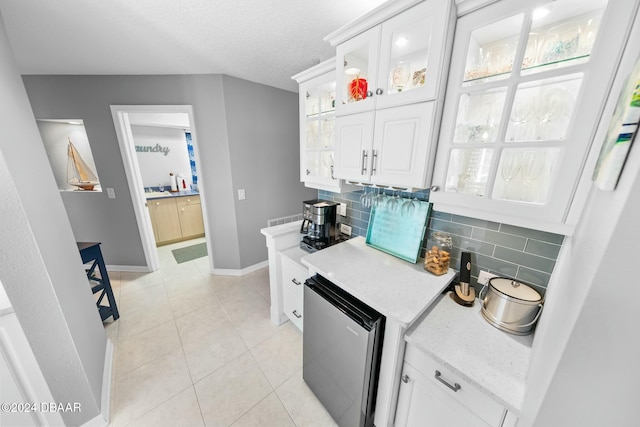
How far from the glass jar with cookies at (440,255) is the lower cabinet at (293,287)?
80cm

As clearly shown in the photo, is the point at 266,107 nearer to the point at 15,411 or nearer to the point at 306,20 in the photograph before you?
the point at 306,20

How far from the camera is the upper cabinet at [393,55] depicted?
2.99 feet

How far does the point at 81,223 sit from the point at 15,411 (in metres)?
2.32

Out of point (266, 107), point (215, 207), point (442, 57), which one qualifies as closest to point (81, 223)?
point (215, 207)

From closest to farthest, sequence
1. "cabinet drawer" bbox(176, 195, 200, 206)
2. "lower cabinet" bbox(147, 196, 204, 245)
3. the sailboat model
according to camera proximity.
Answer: the sailboat model, "lower cabinet" bbox(147, 196, 204, 245), "cabinet drawer" bbox(176, 195, 200, 206)

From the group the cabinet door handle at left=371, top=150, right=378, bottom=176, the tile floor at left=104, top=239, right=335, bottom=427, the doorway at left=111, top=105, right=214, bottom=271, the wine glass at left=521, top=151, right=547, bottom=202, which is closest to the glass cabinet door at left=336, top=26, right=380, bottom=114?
the cabinet door handle at left=371, top=150, right=378, bottom=176

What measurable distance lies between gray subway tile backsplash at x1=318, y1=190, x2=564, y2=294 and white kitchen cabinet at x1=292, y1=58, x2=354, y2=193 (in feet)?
2.18

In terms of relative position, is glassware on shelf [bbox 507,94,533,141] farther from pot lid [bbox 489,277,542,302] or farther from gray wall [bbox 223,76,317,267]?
gray wall [bbox 223,76,317,267]

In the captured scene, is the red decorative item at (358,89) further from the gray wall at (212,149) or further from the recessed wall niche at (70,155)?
the recessed wall niche at (70,155)

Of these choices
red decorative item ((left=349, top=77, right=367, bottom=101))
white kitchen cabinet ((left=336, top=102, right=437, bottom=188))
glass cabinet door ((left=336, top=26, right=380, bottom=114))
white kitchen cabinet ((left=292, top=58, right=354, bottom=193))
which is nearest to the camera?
white kitchen cabinet ((left=336, top=102, right=437, bottom=188))

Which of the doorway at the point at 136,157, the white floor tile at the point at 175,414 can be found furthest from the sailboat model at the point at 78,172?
the white floor tile at the point at 175,414

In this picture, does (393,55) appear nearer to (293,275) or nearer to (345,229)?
(345,229)

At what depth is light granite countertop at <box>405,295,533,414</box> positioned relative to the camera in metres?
0.71

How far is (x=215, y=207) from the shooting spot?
2.57 m
